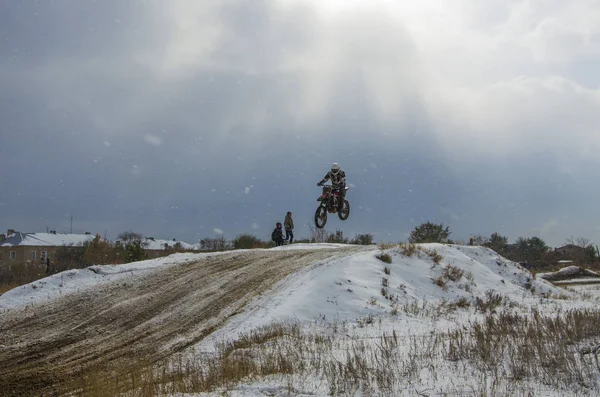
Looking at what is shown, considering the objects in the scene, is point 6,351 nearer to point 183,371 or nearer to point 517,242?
point 183,371

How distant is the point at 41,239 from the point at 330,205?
94.7 m

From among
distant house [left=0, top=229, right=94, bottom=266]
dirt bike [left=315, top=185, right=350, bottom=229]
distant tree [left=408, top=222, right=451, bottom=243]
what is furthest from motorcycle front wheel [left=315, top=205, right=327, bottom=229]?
distant house [left=0, top=229, right=94, bottom=266]

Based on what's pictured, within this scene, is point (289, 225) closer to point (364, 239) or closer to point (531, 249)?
point (364, 239)

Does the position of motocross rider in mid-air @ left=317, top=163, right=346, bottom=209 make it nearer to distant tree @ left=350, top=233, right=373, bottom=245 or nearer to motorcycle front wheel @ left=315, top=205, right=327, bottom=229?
motorcycle front wheel @ left=315, top=205, right=327, bottom=229

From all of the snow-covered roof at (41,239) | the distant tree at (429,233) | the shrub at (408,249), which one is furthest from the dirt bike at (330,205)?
the snow-covered roof at (41,239)

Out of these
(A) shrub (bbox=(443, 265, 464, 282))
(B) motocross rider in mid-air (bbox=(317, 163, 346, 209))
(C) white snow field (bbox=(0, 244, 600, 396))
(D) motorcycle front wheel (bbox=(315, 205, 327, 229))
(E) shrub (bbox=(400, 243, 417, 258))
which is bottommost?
(C) white snow field (bbox=(0, 244, 600, 396))

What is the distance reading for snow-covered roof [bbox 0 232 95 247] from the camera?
9519 centimetres

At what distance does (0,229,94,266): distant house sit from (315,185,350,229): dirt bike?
76.1 metres

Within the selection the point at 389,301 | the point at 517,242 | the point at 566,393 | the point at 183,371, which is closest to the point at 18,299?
the point at 183,371

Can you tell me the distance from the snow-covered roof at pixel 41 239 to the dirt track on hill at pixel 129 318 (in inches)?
3214

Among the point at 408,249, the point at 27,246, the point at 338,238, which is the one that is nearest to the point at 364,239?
the point at 338,238

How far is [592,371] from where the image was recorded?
269 inches

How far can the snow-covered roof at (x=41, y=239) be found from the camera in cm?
9519

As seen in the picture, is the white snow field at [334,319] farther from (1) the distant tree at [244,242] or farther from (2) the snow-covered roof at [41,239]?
(2) the snow-covered roof at [41,239]
